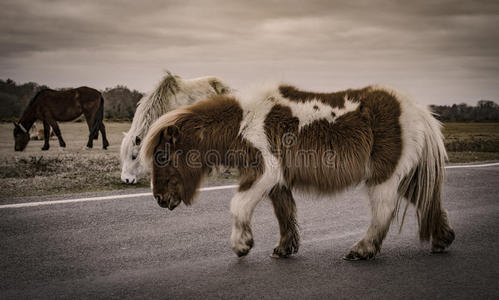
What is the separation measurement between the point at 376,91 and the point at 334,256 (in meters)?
1.58

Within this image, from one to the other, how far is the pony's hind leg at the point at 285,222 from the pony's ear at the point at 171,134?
1.01 meters

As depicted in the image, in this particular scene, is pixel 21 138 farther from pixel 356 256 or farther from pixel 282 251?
pixel 356 256

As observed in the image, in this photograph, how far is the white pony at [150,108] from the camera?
7645 mm

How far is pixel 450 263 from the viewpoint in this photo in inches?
156

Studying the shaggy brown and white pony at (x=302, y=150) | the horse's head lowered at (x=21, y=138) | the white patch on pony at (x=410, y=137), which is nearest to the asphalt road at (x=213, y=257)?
the shaggy brown and white pony at (x=302, y=150)

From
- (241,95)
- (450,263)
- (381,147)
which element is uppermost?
(241,95)

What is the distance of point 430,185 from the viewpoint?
13.4 feet

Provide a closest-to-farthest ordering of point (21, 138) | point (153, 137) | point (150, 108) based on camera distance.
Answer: point (153, 137)
point (150, 108)
point (21, 138)

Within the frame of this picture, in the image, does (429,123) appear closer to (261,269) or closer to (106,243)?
(261,269)

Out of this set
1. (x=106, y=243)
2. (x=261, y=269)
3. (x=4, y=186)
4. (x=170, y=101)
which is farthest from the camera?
(x=170, y=101)

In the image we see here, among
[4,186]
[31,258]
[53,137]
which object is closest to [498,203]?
[31,258]

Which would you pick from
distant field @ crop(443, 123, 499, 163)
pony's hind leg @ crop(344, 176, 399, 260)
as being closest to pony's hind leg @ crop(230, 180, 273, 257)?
pony's hind leg @ crop(344, 176, 399, 260)

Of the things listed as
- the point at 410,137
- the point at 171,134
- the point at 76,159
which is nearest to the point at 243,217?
the point at 171,134

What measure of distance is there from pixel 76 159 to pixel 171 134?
7693 mm
